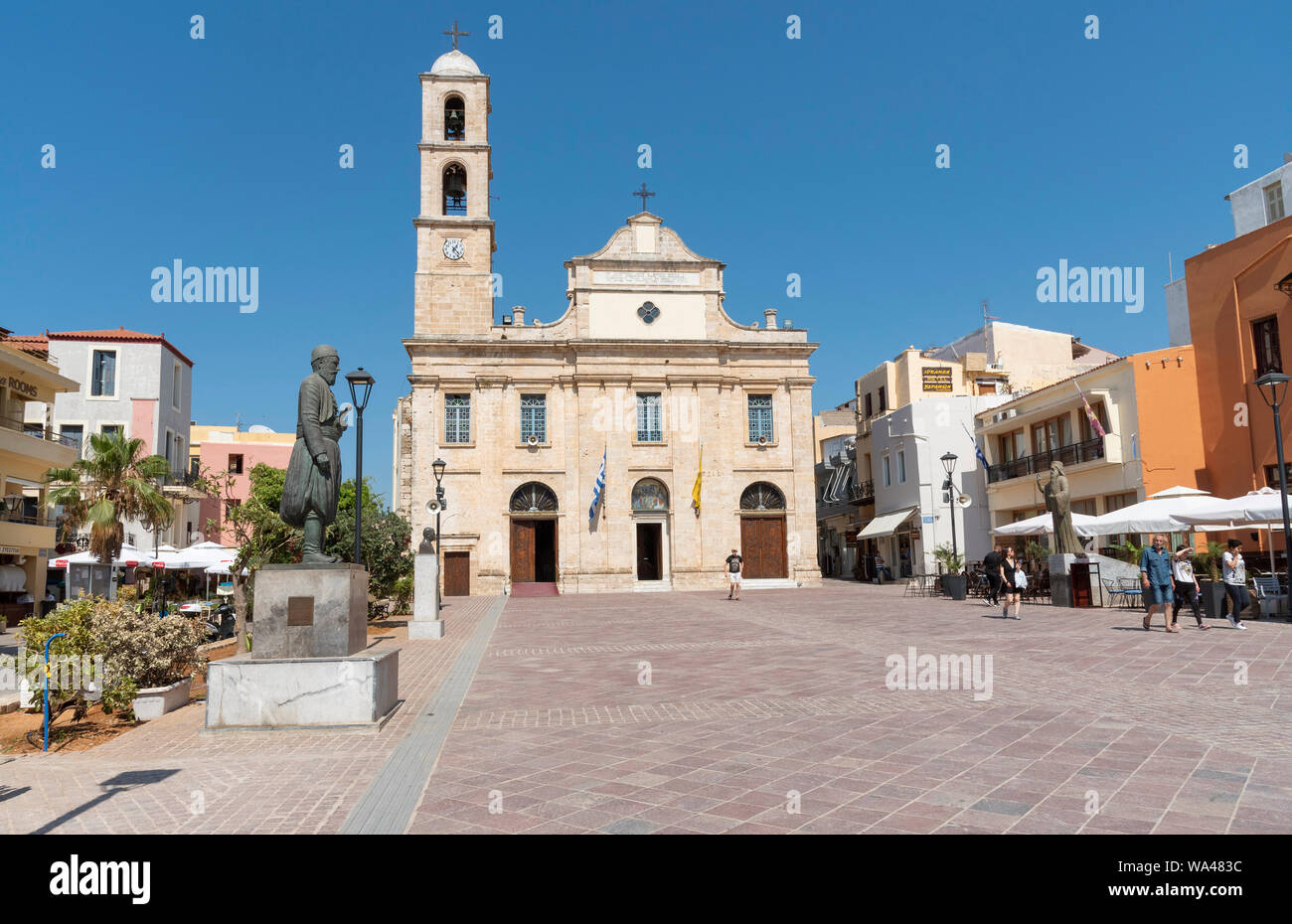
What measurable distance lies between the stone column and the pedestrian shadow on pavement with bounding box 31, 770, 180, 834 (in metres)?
10.4

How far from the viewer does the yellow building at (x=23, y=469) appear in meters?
24.0

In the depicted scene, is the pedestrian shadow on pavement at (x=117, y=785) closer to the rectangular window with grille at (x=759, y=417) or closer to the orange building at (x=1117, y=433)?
the orange building at (x=1117, y=433)

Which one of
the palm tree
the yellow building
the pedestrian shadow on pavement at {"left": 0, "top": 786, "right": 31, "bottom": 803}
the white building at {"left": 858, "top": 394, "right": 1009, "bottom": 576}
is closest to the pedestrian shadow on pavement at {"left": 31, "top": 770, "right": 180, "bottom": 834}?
the pedestrian shadow on pavement at {"left": 0, "top": 786, "right": 31, "bottom": 803}

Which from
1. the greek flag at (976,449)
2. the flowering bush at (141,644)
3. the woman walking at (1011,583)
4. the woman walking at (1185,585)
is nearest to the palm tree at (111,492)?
the flowering bush at (141,644)

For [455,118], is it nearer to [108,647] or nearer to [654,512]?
[654,512]

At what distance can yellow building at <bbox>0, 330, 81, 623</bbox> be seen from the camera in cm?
2395

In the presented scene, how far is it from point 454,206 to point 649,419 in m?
12.4

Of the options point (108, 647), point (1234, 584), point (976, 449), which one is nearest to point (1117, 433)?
point (976, 449)

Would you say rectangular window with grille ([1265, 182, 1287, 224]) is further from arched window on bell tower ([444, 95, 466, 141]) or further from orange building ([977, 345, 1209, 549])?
arched window on bell tower ([444, 95, 466, 141])

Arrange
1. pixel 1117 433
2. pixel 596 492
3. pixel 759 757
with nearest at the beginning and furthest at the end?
pixel 759 757 → pixel 1117 433 → pixel 596 492

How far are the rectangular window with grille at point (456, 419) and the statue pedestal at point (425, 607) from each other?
1858 centimetres

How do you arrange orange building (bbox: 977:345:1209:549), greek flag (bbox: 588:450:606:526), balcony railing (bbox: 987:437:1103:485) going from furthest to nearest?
greek flag (bbox: 588:450:606:526) < balcony railing (bbox: 987:437:1103:485) < orange building (bbox: 977:345:1209:549)

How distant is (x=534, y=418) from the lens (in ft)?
117
